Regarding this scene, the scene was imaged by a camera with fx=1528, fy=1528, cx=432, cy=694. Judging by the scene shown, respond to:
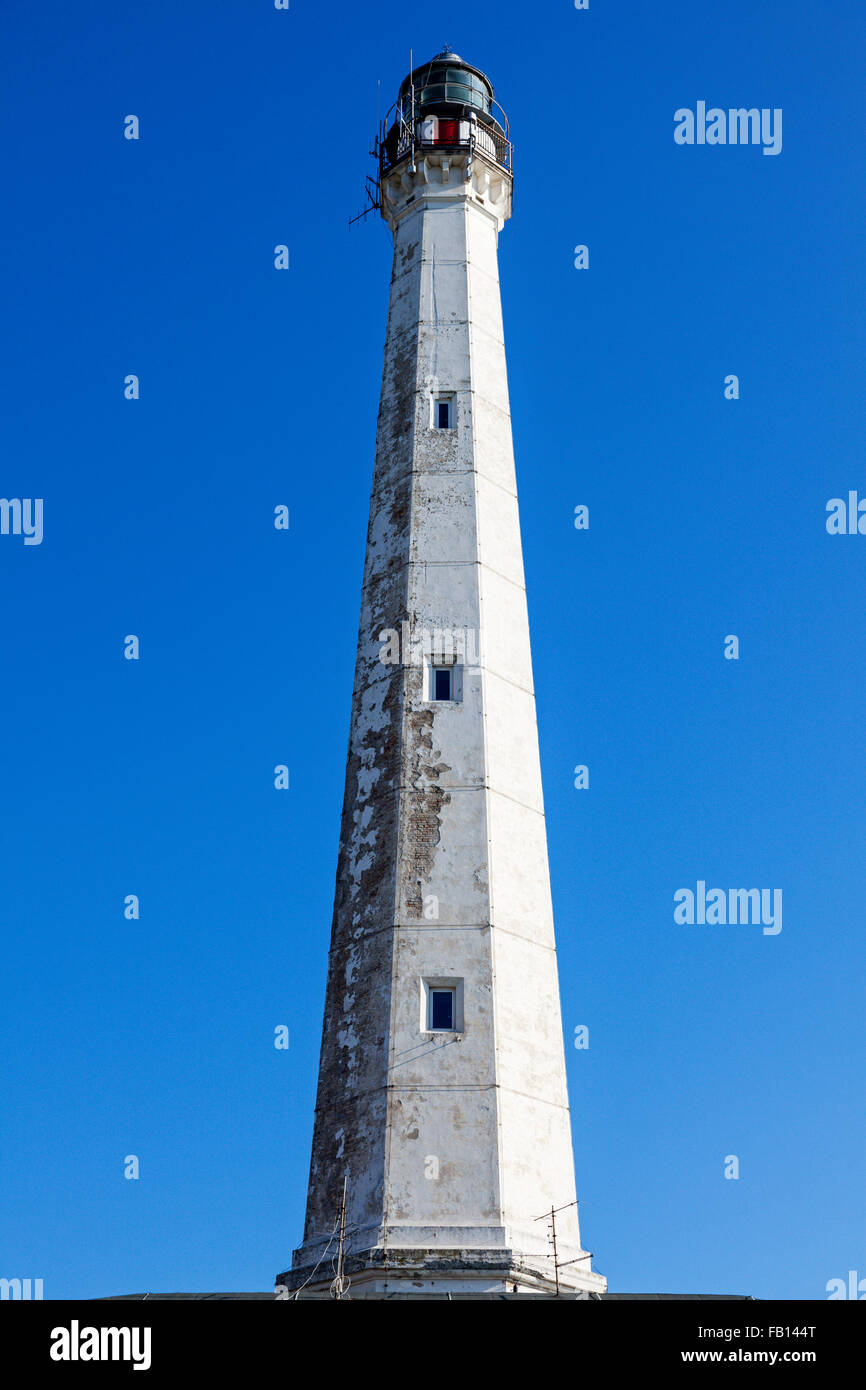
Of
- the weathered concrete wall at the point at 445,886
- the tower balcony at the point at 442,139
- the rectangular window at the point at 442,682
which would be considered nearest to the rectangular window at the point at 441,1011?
the weathered concrete wall at the point at 445,886

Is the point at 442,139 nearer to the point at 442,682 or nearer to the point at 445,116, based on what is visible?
the point at 445,116

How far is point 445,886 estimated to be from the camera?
24875 mm

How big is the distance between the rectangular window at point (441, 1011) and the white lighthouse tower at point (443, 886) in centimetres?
3

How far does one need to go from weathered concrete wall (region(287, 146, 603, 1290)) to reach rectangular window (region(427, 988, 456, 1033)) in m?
0.17

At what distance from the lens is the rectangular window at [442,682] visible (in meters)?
26.7

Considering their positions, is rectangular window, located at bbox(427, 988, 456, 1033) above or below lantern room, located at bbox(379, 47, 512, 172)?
below

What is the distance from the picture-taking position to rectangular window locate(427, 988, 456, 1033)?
23891mm

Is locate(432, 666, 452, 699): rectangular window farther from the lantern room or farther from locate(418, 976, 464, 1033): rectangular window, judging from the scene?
the lantern room

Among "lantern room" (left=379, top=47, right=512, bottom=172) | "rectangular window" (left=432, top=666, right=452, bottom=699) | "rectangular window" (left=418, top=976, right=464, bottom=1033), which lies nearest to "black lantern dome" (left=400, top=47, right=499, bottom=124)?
"lantern room" (left=379, top=47, right=512, bottom=172)

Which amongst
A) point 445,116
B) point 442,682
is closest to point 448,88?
point 445,116

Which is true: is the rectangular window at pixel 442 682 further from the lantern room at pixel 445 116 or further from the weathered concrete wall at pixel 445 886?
the lantern room at pixel 445 116
